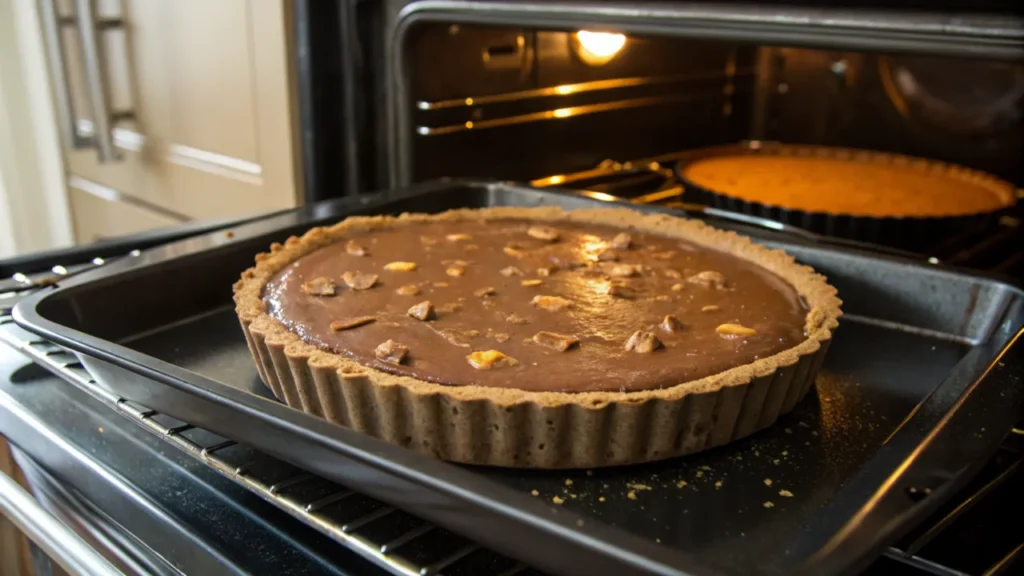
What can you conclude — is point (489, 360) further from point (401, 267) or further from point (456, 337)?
point (401, 267)

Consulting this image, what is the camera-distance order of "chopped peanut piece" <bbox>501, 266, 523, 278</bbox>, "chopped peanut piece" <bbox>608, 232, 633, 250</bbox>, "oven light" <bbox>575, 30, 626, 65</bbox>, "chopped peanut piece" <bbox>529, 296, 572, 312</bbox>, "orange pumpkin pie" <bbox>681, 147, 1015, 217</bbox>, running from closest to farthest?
"chopped peanut piece" <bbox>529, 296, 572, 312</bbox>
"chopped peanut piece" <bbox>501, 266, 523, 278</bbox>
"chopped peanut piece" <bbox>608, 232, 633, 250</bbox>
"orange pumpkin pie" <bbox>681, 147, 1015, 217</bbox>
"oven light" <bbox>575, 30, 626, 65</bbox>

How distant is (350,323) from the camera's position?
39.6 inches

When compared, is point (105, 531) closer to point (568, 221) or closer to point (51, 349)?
point (51, 349)

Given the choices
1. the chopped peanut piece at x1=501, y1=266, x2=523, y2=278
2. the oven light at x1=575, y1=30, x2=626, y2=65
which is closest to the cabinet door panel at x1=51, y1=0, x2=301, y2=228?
the oven light at x1=575, y1=30, x2=626, y2=65

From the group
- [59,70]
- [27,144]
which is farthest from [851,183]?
[27,144]

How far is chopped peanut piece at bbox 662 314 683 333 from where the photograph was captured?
1.01 metres

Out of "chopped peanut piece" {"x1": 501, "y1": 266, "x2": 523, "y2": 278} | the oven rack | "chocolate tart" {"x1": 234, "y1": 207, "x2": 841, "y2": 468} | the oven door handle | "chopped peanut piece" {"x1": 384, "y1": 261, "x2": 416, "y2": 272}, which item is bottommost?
the oven door handle

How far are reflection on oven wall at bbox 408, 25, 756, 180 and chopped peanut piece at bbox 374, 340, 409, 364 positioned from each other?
2.56 feet

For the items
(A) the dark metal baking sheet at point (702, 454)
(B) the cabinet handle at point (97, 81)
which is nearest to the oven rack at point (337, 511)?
(A) the dark metal baking sheet at point (702, 454)

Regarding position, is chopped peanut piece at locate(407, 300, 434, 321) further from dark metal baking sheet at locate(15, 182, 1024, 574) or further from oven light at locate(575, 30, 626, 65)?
oven light at locate(575, 30, 626, 65)

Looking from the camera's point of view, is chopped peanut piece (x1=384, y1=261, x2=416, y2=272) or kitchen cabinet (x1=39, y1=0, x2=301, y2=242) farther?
kitchen cabinet (x1=39, y1=0, x2=301, y2=242)

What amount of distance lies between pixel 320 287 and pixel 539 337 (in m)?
0.31

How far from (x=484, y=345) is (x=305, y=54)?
0.97 metres

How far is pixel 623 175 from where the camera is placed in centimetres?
197
